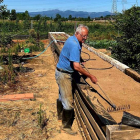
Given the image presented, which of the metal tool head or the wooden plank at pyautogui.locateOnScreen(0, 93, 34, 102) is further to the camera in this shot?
the wooden plank at pyautogui.locateOnScreen(0, 93, 34, 102)

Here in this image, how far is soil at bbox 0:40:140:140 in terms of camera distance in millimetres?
4008

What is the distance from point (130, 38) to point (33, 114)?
15.5 ft

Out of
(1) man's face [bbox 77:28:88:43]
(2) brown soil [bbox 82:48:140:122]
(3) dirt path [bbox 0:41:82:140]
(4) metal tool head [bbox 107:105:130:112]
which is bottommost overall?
(3) dirt path [bbox 0:41:82:140]

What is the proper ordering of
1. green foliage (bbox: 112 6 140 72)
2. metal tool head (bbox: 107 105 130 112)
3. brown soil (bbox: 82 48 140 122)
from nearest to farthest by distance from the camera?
metal tool head (bbox: 107 105 130 112), brown soil (bbox: 82 48 140 122), green foliage (bbox: 112 6 140 72)

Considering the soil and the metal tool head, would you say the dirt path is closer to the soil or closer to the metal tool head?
the soil

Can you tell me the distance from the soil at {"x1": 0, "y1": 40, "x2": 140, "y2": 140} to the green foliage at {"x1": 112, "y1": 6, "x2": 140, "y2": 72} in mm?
1196

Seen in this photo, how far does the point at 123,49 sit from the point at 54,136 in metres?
4.90

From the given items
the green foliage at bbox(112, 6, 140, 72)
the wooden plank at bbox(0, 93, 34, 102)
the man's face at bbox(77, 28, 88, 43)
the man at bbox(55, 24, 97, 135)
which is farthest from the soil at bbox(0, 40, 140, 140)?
the green foliage at bbox(112, 6, 140, 72)

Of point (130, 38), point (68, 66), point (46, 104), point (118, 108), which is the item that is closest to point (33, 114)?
point (46, 104)

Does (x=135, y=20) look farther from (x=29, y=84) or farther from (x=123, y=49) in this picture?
(x=29, y=84)

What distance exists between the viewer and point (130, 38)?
7695 mm

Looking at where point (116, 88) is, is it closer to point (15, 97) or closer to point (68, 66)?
point (68, 66)

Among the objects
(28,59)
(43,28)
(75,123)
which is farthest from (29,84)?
(43,28)

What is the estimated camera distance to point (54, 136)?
4.00 meters
